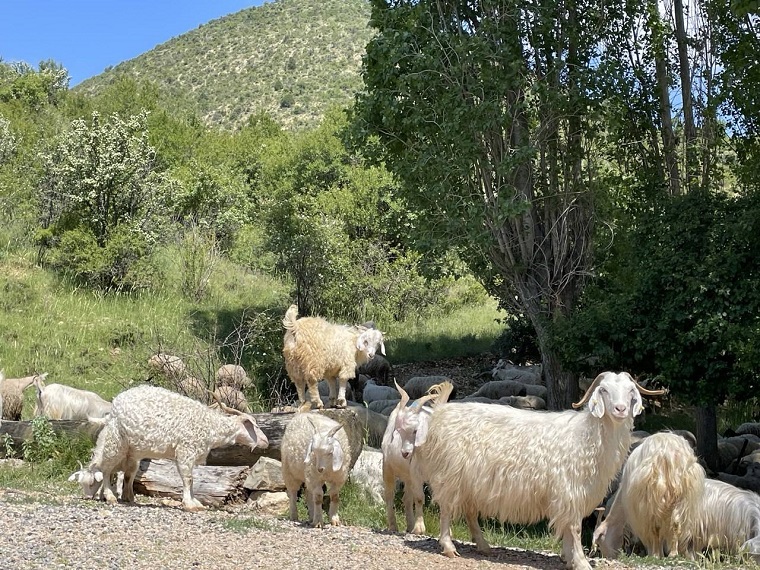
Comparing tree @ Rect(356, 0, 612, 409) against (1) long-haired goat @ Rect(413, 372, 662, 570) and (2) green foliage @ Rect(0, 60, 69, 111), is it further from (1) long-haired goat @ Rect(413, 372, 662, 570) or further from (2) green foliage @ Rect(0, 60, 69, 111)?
(2) green foliage @ Rect(0, 60, 69, 111)

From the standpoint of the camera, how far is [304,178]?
33.1m

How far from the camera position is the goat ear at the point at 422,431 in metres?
8.83

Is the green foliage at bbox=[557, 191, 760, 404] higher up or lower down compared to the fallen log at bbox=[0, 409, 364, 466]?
higher up

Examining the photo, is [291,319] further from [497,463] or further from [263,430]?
[497,463]

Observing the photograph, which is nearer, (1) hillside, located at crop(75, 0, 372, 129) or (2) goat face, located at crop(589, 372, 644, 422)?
(2) goat face, located at crop(589, 372, 644, 422)

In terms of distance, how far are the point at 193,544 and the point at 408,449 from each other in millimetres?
2249

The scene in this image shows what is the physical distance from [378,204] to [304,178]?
14.0 ft

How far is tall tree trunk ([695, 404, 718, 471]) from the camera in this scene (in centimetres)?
1561

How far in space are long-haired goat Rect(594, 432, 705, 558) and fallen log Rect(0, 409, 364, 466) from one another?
3571mm

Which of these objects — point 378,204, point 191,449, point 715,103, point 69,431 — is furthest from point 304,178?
point 191,449

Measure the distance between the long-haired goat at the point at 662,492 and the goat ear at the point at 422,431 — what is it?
2558 millimetres

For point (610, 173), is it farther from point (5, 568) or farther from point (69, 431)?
point (5, 568)

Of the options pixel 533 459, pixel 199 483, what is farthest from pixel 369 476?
pixel 533 459

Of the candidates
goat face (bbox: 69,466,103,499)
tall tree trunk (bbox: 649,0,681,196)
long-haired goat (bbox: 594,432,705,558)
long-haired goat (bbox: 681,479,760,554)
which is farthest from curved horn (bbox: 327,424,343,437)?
tall tree trunk (bbox: 649,0,681,196)
